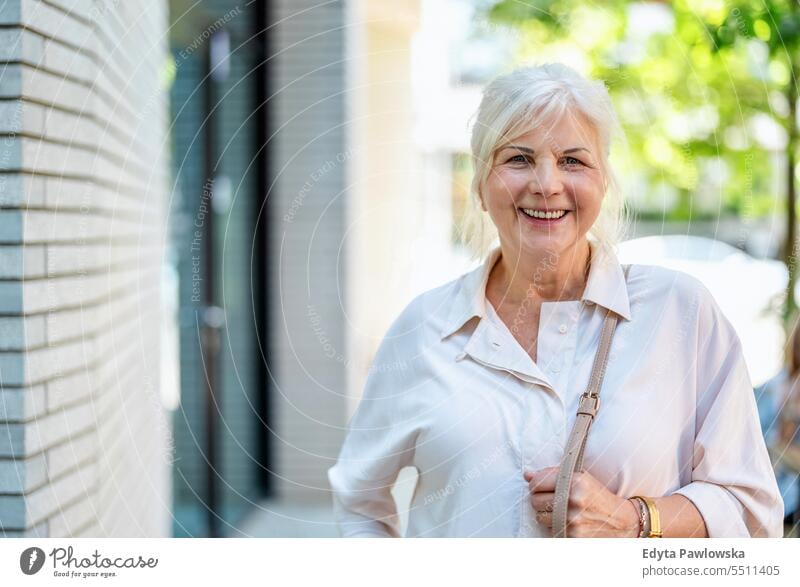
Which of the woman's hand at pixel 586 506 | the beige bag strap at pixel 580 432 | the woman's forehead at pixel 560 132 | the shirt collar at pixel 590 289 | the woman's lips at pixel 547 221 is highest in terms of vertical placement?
the woman's forehead at pixel 560 132

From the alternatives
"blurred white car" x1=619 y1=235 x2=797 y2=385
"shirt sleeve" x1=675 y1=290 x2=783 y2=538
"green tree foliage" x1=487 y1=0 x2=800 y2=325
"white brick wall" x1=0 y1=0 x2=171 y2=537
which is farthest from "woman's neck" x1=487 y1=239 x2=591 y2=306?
"blurred white car" x1=619 y1=235 x2=797 y2=385

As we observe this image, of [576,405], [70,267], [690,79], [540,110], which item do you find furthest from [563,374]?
[690,79]

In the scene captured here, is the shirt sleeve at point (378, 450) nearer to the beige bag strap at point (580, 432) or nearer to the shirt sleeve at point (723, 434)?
the beige bag strap at point (580, 432)

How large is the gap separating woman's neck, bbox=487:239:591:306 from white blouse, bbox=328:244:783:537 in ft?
0.09

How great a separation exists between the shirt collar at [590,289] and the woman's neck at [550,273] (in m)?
0.03

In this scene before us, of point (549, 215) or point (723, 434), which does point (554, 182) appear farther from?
point (723, 434)

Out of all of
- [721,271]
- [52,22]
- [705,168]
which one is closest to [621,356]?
[52,22]

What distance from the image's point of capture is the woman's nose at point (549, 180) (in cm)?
167

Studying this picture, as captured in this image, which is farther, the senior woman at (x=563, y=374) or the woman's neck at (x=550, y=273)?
the woman's neck at (x=550, y=273)

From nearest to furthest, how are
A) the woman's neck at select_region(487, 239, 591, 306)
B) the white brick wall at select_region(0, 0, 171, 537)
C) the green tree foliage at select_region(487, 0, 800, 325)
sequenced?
1. the woman's neck at select_region(487, 239, 591, 306)
2. the white brick wall at select_region(0, 0, 171, 537)
3. the green tree foliage at select_region(487, 0, 800, 325)

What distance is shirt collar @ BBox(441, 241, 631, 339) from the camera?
1652 millimetres

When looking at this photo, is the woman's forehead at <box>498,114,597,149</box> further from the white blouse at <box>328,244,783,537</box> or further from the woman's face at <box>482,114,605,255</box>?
the white blouse at <box>328,244,783,537</box>

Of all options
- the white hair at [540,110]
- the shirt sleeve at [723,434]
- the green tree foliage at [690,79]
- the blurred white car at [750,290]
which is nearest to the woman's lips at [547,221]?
the white hair at [540,110]
